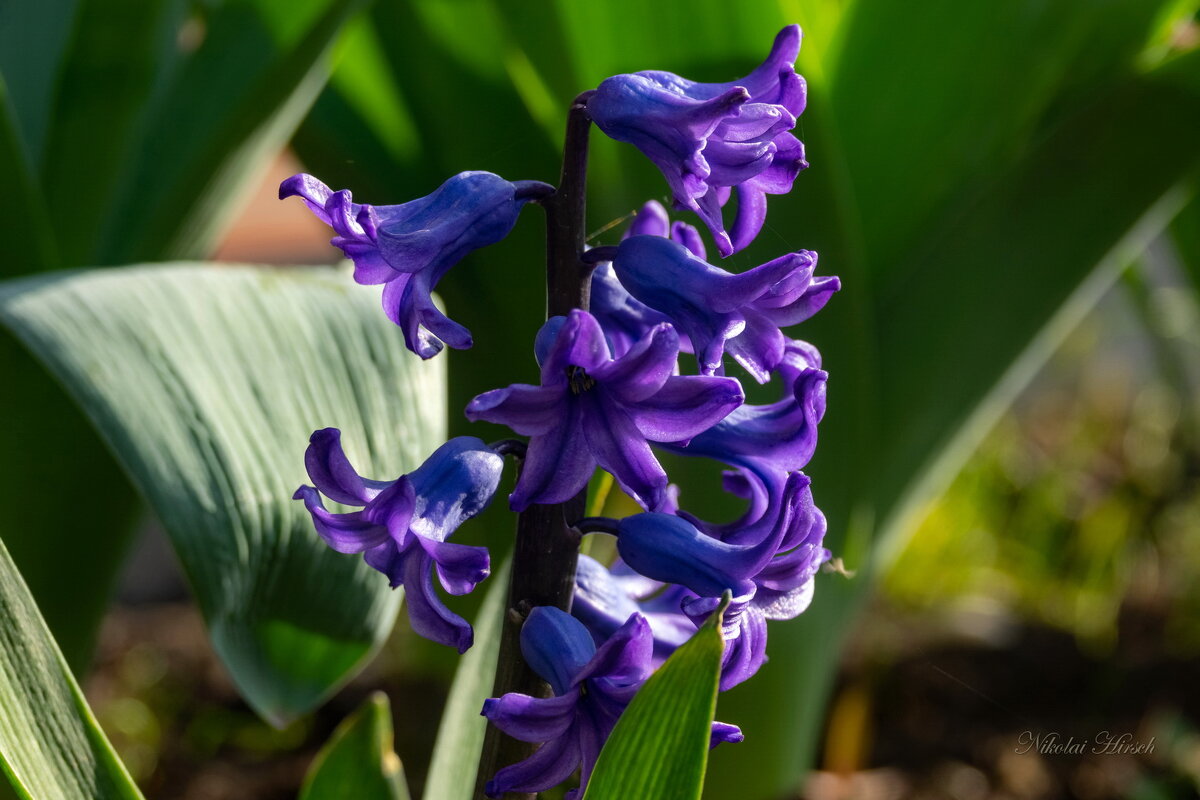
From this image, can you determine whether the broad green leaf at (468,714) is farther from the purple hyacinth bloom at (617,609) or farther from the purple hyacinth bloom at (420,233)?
the purple hyacinth bloom at (420,233)

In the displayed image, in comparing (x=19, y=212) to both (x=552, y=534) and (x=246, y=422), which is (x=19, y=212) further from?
(x=552, y=534)

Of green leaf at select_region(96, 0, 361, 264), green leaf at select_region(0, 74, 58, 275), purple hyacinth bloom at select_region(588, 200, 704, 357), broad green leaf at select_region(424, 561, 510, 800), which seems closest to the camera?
purple hyacinth bloom at select_region(588, 200, 704, 357)

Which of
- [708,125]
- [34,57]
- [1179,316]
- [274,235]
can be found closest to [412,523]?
[708,125]

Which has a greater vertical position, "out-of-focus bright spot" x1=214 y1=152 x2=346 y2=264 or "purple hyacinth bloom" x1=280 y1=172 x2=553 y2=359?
"purple hyacinth bloom" x1=280 y1=172 x2=553 y2=359

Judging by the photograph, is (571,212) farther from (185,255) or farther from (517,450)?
(185,255)

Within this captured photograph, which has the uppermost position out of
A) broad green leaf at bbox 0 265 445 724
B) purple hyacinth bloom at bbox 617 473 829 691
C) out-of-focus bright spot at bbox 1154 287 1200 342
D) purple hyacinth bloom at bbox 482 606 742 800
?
purple hyacinth bloom at bbox 617 473 829 691

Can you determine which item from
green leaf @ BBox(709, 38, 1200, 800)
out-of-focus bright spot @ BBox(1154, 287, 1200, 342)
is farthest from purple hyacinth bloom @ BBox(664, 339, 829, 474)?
out-of-focus bright spot @ BBox(1154, 287, 1200, 342)

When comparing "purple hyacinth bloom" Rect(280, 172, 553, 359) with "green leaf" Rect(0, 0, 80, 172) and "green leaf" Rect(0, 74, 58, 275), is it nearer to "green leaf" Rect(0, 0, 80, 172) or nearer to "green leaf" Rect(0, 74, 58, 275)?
"green leaf" Rect(0, 74, 58, 275)
